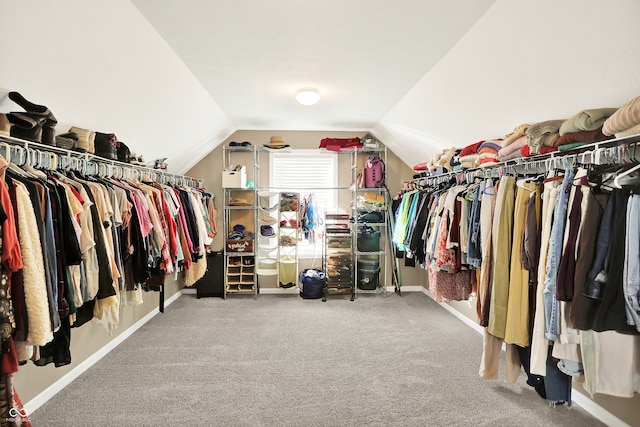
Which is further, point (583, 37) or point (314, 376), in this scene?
point (314, 376)

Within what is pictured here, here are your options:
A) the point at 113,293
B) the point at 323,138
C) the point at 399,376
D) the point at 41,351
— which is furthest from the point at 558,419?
the point at 323,138

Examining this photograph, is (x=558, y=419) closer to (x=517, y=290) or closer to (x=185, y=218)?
(x=517, y=290)

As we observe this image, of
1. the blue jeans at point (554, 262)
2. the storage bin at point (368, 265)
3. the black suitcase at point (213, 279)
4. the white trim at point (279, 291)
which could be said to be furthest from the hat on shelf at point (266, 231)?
the blue jeans at point (554, 262)

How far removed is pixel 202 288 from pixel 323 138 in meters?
2.62

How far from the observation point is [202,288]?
4.77 metres

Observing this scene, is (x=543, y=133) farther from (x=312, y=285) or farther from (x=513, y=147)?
(x=312, y=285)

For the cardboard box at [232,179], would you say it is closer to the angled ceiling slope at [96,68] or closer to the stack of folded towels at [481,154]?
the angled ceiling slope at [96,68]

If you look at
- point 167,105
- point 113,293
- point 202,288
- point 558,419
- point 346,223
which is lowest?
point 558,419

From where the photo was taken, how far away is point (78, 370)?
2.65 metres

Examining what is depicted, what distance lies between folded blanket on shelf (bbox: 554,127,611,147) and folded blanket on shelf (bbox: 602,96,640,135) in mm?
141

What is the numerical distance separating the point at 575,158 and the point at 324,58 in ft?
5.60

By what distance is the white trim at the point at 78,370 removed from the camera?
223 centimetres

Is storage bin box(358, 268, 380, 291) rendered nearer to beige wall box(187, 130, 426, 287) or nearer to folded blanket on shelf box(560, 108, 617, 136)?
beige wall box(187, 130, 426, 287)

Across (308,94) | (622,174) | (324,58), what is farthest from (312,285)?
(622,174)
